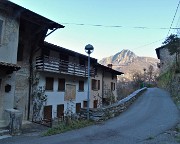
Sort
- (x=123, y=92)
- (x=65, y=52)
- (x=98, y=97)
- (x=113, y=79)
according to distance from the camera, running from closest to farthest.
A: (x=65, y=52)
(x=98, y=97)
(x=113, y=79)
(x=123, y=92)

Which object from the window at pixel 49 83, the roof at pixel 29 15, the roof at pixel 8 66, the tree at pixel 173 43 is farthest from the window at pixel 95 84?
the roof at pixel 8 66

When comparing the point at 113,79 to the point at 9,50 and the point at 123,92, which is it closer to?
the point at 123,92

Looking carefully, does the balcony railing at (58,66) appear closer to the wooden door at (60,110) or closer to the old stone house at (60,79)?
the old stone house at (60,79)

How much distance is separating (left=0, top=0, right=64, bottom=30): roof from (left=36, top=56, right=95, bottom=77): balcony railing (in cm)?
456

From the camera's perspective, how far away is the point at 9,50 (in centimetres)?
1501

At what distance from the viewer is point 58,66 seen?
23.5 meters

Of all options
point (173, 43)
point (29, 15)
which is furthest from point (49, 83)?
point (173, 43)

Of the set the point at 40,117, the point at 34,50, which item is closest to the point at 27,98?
the point at 40,117

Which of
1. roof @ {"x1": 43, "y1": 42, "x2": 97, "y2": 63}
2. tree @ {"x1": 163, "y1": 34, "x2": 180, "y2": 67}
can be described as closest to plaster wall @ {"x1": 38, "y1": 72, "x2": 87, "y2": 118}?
roof @ {"x1": 43, "y1": 42, "x2": 97, "y2": 63}

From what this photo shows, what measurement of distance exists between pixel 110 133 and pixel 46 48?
13.2 m

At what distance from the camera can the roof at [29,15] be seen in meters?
14.4

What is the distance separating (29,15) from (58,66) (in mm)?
8449

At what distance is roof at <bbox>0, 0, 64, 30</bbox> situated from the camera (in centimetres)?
1437

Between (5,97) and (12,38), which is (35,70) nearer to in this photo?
(12,38)
